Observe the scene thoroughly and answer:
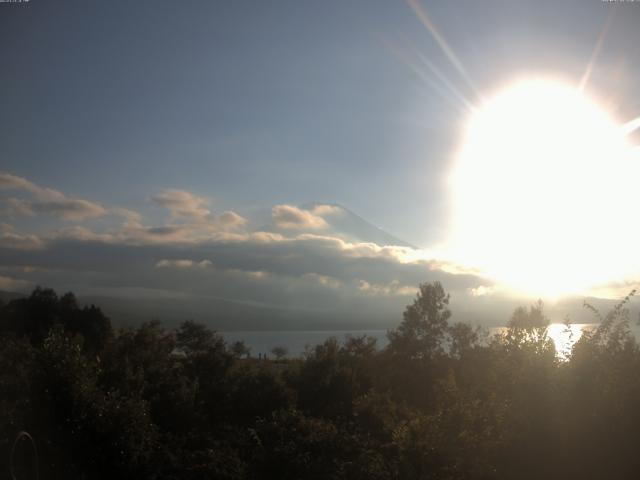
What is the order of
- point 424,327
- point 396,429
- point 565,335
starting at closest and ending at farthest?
1. point 396,429
2. point 565,335
3. point 424,327

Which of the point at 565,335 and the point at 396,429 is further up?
the point at 565,335

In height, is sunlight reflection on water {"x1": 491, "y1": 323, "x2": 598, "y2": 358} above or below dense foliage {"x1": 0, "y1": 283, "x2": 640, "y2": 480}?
above

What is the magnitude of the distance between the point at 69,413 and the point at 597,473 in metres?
9.73

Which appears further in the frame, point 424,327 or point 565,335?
point 424,327

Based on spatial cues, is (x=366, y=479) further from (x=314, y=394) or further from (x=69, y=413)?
(x=314, y=394)

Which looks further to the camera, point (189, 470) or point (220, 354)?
point (220, 354)

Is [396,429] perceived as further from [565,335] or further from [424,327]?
[424,327]

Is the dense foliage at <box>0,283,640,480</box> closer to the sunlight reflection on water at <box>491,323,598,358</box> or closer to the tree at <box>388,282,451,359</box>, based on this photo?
the sunlight reflection on water at <box>491,323,598,358</box>

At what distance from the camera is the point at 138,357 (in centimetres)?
2467

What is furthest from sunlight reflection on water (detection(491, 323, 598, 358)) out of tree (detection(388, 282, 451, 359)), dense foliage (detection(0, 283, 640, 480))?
tree (detection(388, 282, 451, 359))

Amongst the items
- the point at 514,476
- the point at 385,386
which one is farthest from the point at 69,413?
the point at 385,386

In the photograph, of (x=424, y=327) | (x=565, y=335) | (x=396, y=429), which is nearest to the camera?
(x=396, y=429)

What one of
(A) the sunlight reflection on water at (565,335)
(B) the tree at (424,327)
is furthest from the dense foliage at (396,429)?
(B) the tree at (424,327)

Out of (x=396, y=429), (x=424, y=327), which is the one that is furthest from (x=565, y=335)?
(x=424, y=327)
